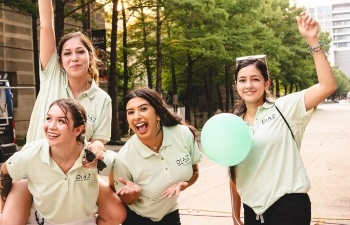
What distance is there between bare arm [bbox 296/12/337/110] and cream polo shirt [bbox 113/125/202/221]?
0.98m

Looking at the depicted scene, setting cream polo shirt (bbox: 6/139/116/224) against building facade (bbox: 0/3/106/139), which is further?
building facade (bbox: 0/3/106/139)

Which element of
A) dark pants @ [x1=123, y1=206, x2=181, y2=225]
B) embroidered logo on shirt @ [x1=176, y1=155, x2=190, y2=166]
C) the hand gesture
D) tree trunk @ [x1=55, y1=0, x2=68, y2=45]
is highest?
tree trunk @ [x1=55, y1=0, x2=68, y2=45]

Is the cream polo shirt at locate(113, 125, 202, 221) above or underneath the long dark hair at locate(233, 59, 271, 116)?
underneath

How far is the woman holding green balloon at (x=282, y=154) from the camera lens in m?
3.04

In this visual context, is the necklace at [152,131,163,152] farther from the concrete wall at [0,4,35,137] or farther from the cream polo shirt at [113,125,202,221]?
the concrete wall at [0,4,35,137]

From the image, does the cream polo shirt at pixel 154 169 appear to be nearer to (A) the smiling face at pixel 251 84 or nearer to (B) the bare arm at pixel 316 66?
(A) the smiling face at pixel 251 84

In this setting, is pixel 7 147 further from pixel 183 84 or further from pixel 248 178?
pixel 183 84

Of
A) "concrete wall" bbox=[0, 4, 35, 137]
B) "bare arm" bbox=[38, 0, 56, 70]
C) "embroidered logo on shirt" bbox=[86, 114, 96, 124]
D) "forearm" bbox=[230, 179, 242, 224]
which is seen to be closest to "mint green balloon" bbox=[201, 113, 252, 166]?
"forearm" bbox=[230, 179, 242, 224]

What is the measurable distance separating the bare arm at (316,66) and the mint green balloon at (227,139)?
48 cm

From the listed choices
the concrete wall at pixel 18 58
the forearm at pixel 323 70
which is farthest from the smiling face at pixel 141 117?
the concrete wall at pixel 18 58

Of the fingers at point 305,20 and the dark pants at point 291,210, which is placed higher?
the fingers at point 305,20

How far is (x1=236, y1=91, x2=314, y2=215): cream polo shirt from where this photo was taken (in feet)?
10.0

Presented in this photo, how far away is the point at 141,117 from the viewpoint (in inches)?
129

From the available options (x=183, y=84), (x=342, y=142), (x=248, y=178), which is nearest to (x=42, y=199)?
(x=248, y=178)
